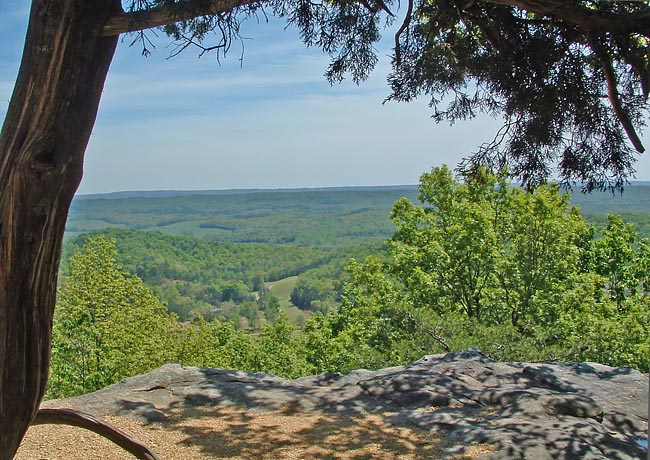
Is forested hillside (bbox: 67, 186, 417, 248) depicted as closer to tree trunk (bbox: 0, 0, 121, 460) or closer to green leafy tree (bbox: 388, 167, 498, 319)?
green leafy tree (bbox: 388, 167, 498, 319)

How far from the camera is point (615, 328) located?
43.0 ft

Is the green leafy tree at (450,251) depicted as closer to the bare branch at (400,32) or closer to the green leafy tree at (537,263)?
the green leafy tree at (537,263)

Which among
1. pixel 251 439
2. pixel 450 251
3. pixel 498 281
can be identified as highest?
pixel 450 251

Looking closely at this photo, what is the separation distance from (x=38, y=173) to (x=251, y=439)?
2972 millimetres

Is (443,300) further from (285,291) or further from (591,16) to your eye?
(285,291)

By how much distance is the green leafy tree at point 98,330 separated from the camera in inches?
662

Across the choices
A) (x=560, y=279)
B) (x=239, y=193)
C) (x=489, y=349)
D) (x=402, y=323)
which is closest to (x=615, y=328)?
(x=560, y=279)

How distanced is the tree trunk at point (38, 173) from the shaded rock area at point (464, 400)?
2.65m

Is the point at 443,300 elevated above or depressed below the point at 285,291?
above

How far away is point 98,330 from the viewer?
1767cm

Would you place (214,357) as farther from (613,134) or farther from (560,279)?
(613,134)

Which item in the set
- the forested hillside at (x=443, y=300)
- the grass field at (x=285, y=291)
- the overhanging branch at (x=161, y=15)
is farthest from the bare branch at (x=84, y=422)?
the grass field at (x=285, y=291)

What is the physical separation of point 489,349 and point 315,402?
6310mm

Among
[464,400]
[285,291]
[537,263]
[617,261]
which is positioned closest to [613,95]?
[464,400]
